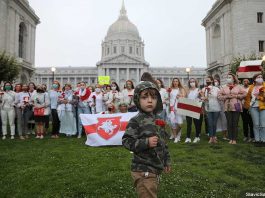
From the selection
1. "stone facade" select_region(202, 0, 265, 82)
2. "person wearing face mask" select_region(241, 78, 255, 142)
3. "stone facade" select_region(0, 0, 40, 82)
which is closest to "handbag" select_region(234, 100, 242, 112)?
"person wearing face mask" select_region(241, 78, 255, 142)

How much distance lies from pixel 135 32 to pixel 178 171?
4347 inches

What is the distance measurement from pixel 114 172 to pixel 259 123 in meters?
6.02

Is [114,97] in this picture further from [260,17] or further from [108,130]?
[260,17]

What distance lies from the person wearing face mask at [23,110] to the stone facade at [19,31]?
24.5m

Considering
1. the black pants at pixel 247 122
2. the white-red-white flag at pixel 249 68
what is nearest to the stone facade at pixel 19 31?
the white-red-white flag at pixel 249 68

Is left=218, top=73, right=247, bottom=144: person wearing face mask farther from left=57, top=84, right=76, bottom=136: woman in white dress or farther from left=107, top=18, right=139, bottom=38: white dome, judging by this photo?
left=107, top=18, right=139, bottom=38: white dome

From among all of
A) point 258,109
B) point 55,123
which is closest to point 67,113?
point 55,123

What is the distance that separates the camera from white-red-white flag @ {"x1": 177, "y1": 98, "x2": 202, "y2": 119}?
9.41 m

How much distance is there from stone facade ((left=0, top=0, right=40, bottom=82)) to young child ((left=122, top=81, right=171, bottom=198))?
113ft

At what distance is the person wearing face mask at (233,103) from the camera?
9500mm

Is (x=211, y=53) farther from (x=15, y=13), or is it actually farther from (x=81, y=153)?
(x=81, y=153)

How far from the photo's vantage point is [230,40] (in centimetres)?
3794

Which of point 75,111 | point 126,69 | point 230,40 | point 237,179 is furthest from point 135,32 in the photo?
point 237,179

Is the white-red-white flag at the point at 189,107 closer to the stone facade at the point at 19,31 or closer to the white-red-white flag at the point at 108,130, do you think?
the white-red-white flag at the point at 108,130
